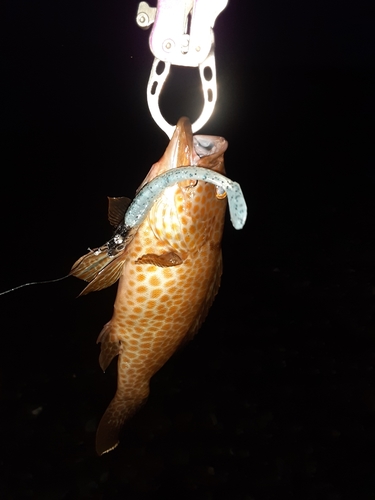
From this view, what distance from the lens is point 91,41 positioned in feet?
9.45

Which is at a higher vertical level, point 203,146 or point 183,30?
point 183,30

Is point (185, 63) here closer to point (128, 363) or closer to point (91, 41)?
point (128, 363)

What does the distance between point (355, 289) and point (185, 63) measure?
2.69 m

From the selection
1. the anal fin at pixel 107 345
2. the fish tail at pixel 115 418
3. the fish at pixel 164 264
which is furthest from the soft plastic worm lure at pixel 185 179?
the fish tail at pixel 115 418

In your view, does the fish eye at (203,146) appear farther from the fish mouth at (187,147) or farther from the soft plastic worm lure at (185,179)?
the soft plastic worm lure at (185,179)

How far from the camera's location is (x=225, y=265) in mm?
3184

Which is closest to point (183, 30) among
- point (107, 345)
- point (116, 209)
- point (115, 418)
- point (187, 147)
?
point (187, 147)

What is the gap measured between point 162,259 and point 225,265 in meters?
2.12

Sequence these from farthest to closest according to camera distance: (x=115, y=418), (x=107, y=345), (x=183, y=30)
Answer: (x=115, y=418), (x=107, y=345), (x=183, y=30)

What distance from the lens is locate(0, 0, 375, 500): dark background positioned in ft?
6.60

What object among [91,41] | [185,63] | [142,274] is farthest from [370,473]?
[91,41]

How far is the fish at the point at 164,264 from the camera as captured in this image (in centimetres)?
107

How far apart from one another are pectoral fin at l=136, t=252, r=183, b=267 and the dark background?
1.44 meters

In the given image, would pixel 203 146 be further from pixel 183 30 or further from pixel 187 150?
pixel 183 30
